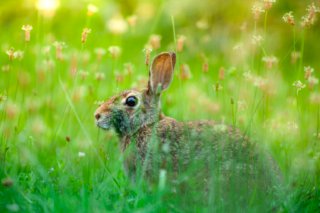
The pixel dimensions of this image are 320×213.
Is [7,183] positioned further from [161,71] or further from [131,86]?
[131,86]

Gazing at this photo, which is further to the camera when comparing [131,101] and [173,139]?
[131,101]

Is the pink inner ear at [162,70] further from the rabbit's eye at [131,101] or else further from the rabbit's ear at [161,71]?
the rabbit's eye at [131,101]

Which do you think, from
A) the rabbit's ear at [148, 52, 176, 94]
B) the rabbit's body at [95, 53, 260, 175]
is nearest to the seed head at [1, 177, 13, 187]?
the rabbit's body at [95, 53, 260, 175]

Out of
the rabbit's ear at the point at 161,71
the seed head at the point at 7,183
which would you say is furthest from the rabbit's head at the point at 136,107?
the seed head at the point at 7,183

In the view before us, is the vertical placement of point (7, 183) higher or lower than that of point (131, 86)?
lower

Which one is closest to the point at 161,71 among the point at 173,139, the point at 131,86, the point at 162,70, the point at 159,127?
the point at 162,70

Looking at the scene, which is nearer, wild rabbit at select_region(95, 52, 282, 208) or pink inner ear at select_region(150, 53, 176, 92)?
wild rabbit at select_region(95, 52, 282, 208)

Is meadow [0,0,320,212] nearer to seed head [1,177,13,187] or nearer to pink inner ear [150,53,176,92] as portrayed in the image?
seed head [1,177,13,187]

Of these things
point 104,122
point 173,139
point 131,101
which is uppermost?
point 131,101
